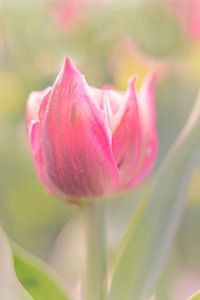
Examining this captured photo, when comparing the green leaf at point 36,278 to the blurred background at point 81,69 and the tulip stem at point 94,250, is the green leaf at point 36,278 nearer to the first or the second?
the tulip stem at point 94,250

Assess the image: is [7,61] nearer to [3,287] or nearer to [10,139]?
[10,139]

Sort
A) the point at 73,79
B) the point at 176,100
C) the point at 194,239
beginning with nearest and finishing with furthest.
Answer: the point at 73,79 → the point at 194,239 → the point at 176,100

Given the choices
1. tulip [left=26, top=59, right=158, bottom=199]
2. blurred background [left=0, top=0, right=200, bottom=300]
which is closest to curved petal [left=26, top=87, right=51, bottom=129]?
tulip [left=26, top=59, right=158, bottom=199]

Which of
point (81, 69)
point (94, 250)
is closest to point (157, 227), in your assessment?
point (94, 250)

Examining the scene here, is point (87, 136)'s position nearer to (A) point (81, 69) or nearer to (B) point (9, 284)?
(B) point (9, 284)

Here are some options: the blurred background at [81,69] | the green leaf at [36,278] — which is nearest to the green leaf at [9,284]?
the green leaf at [36,278]

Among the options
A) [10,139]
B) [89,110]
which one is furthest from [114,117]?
[10,139]
